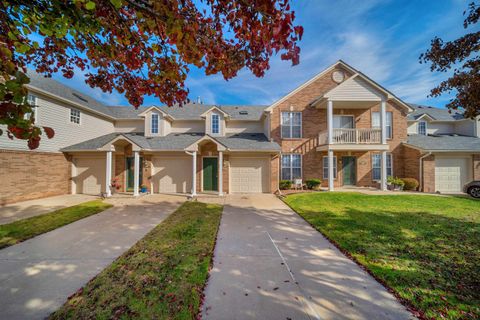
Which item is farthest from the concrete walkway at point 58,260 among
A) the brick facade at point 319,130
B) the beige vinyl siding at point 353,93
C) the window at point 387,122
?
the window at point 387,122

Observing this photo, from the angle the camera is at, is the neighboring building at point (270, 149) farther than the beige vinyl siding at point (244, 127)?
No

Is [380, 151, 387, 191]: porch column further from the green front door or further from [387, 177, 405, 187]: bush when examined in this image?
the green front door

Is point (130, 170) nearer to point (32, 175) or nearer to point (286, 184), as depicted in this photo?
point (32, 175)

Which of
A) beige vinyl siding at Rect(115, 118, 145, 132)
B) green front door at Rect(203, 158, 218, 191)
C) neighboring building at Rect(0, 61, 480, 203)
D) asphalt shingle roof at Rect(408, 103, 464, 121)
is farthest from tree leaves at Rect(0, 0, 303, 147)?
asphalt shingle roof at Rect(408, 103, 464, 121)

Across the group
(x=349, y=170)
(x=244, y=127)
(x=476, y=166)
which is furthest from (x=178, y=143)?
(x=476, y=166)

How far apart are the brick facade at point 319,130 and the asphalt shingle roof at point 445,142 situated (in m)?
1.39

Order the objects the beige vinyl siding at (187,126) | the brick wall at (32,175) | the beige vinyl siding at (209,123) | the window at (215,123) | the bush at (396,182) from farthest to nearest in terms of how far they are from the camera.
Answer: the beige vinyl siding at (187,126) < the window at (215,123) < the beige vinyl siding at (209,123) < the bush at (396,182) < the brick wall at (32,175)

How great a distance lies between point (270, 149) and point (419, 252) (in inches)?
358

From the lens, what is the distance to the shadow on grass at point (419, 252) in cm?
314

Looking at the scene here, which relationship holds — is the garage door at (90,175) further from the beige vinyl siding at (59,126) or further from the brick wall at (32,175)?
the beige vinyl siding at (59,126)

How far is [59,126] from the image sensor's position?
12.6 meters

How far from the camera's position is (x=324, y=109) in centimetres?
1500

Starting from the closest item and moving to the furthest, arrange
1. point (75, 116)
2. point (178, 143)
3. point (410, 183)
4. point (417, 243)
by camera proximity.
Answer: point (417, 243) < point (75, 116) < point (178, 143) < point (410, 183)

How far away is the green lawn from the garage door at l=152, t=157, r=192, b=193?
7738 millimetres
